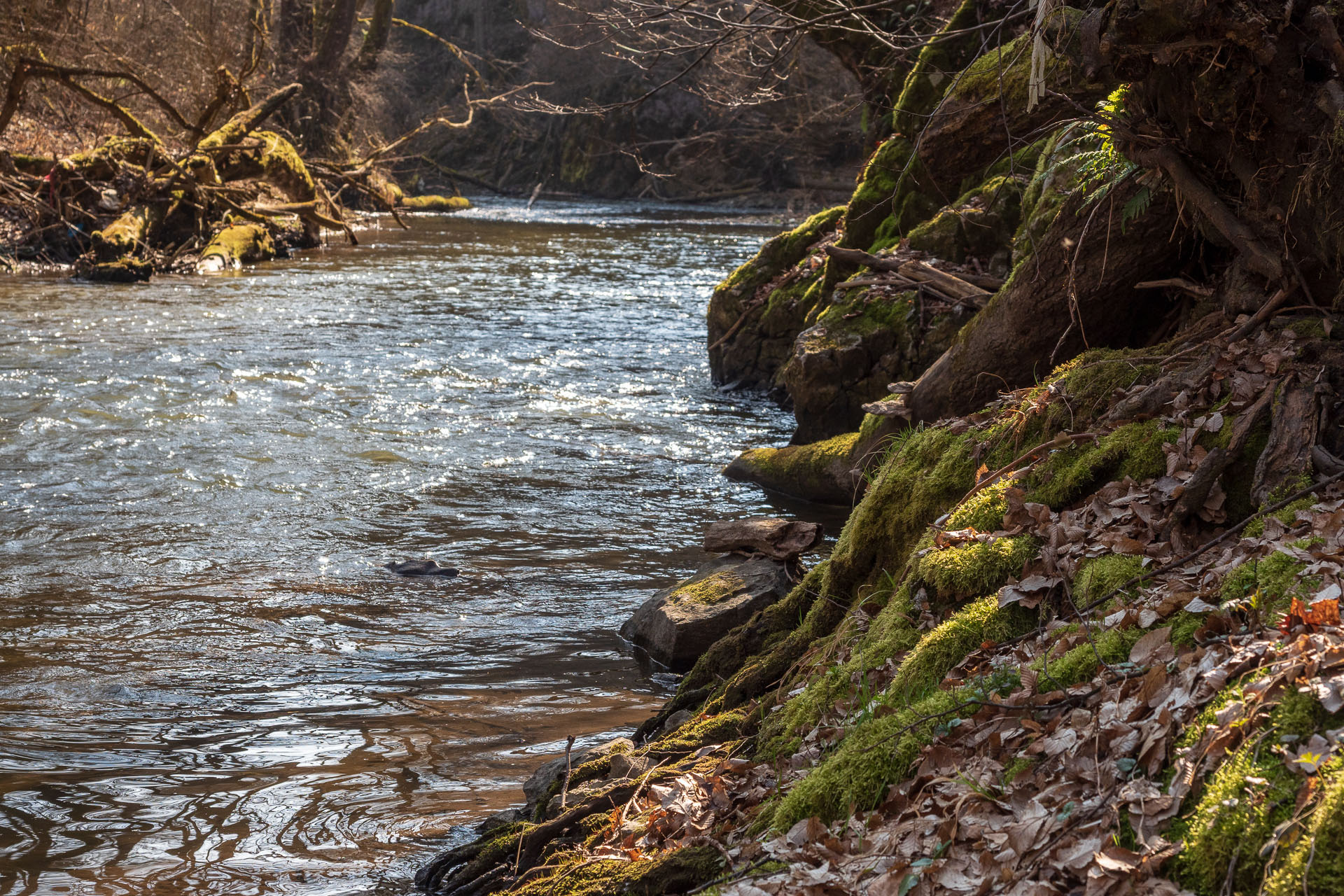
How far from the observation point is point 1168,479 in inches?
155

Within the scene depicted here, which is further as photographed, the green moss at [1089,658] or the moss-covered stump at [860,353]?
the moss-covered stump at [860,353]

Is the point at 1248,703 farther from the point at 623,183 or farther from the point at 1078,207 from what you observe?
the point at 623,183

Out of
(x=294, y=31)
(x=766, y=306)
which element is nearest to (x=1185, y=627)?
(x=766, y=306)

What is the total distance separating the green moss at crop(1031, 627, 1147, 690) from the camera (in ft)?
10.6

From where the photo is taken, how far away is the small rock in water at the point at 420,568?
25.3ft

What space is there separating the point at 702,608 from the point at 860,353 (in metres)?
Result: 4.58

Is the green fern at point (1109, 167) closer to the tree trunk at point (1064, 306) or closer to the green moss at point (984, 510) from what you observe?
the tree trunk at point (1064, 306)

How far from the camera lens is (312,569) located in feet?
25.5

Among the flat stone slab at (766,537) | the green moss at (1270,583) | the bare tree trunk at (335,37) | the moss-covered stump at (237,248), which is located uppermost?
the bare tree trunk at (335,37)

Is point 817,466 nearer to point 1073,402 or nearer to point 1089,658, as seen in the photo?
point 1073,402

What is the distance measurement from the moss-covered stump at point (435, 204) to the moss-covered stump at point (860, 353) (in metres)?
30.1

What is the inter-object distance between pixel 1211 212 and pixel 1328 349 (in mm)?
858

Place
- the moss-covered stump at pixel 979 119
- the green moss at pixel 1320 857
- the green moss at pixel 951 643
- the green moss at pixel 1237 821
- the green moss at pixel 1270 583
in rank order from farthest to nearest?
the moss-covered stump at pixel 979 119
the green moss at pixel 951 643
the green moss at pixel 1270 583
the green moss at pixel 1237 821
the green moss at pixel 1320 857

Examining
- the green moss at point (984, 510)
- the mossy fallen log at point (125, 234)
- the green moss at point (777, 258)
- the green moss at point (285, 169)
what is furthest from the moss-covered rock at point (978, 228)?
the green moss at point (285, 169)
